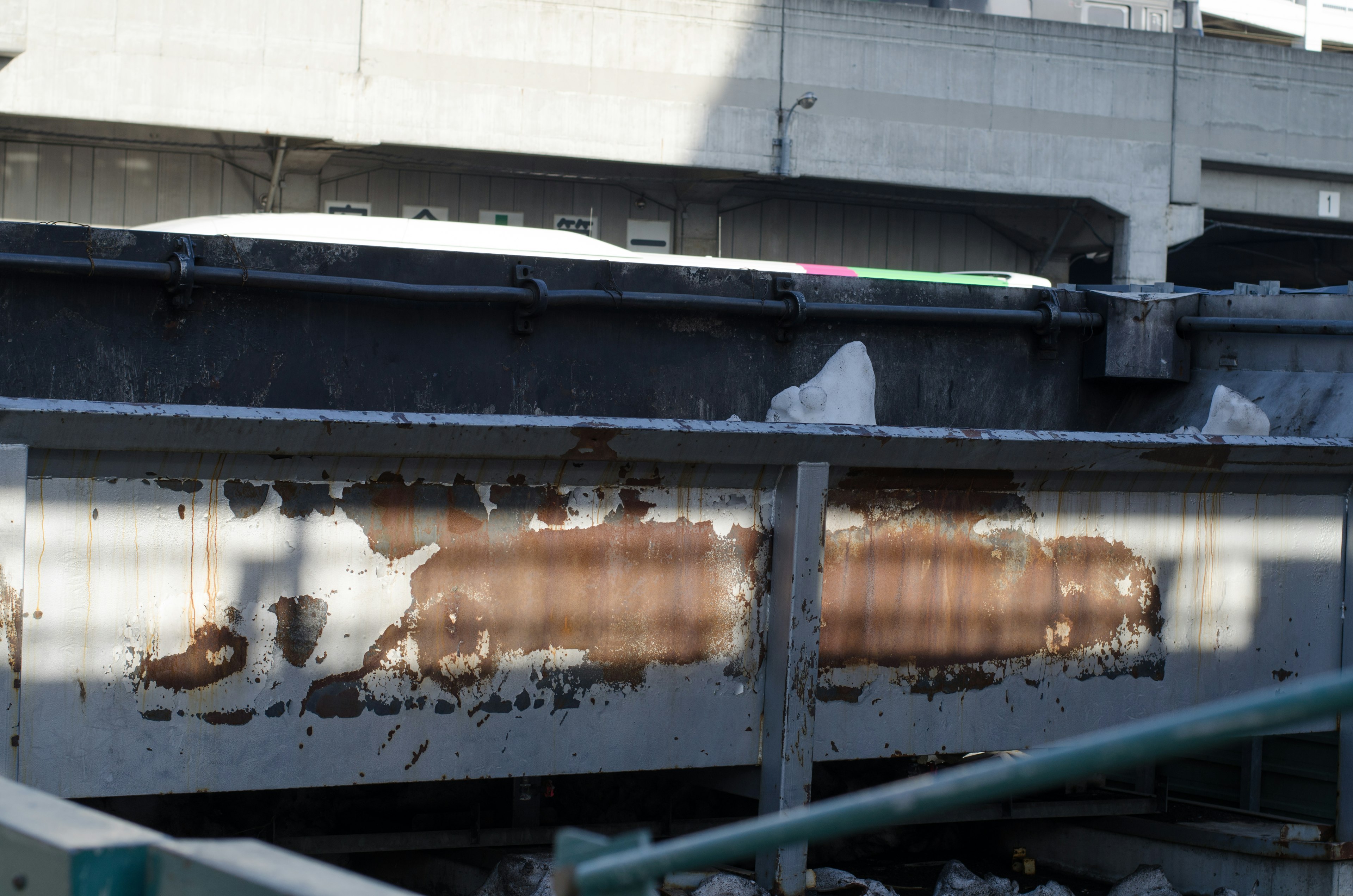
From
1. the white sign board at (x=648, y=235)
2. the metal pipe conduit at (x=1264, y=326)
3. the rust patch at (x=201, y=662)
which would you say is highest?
the white sign board at (x=648, y=235)

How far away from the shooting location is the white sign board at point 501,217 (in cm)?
2095

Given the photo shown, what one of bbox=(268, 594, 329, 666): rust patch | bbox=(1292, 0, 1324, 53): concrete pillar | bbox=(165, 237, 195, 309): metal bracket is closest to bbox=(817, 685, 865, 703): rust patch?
bbox=(268, 594, 329, 666): rust patch

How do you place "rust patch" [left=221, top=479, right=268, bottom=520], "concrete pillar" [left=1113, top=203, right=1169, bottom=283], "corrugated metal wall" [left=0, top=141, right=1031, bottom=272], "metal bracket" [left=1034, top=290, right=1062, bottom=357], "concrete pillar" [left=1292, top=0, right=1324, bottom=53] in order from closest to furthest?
"rust patch" [left=221, top=479, right=268, bottom=520]
"metal bracket" [left=1034, top=290, right=1062, bottom=357]
"corrugated metal wall" [left=0, top=141, right=1031, bottom=272]
"concrete pillar" [left=1113, top=203, right=1169, bottom=283]
"concrete pillar" [left=1292, top=0, right=1324, bottom=53]

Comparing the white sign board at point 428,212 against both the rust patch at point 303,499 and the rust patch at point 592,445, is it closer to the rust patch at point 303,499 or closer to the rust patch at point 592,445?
the rust patch at point 592,445

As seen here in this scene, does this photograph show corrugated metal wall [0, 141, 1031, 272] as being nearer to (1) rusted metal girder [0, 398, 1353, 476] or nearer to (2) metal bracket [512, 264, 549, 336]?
(2) metal bracket [512, 264, 549, 336]

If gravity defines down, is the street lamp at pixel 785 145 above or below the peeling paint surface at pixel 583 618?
above

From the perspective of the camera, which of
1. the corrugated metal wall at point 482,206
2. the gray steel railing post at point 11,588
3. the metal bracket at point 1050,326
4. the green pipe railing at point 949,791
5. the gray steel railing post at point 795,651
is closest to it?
the green pipe railing at point 949,791

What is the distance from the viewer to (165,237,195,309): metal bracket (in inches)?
149

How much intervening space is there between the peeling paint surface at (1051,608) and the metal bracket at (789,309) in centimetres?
154

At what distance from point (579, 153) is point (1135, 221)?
31.9 ft

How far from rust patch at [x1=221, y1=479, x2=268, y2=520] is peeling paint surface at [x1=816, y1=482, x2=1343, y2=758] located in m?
1.33

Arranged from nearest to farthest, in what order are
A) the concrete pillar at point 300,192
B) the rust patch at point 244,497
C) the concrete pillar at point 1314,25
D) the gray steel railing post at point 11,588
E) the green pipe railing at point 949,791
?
the green pipe railing at point 949,791
the gray steel railing post at point 11,588
the rust patch at point 244,497
the concrete pillar at point 300,192
the concrete pillar at point 1314,25

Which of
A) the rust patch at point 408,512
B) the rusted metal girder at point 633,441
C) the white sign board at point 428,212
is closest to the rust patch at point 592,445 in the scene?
the rusted metal girder at point 633,441

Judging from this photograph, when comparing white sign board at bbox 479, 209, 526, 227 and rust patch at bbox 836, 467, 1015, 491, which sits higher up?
white sign board at bbox 479, 209, 526, 227
